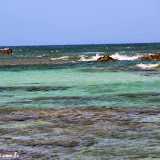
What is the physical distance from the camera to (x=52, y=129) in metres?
8.99

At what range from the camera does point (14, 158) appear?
6.81 metres

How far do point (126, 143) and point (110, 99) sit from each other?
20.8ft

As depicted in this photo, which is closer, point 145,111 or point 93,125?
point 93,125

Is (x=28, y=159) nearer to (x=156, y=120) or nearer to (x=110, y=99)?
(x=156, y=120)

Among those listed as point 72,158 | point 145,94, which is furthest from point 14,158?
point 145,94

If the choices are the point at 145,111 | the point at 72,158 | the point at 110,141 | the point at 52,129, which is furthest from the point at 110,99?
the point at 72,158

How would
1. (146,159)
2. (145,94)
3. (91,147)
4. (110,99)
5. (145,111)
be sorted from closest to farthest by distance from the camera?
(146,159)
(91,147)
(145,111)
(110,99)
(145,94)

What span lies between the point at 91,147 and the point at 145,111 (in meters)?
4.03

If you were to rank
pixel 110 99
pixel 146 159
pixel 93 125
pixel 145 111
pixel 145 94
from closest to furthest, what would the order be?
pixel 146 159, pixel 93 125, pixel 145 111, pixel 110 99, pixel 145 94

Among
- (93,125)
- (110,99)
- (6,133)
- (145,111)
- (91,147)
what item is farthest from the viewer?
(110,99)

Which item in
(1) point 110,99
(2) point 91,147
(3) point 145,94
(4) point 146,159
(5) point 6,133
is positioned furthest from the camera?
(3) point 145,94

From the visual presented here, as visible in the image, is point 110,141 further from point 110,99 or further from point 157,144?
point 110,99

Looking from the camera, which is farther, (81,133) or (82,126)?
(82,126)

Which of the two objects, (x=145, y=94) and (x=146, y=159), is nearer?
(x=146, y=159)
